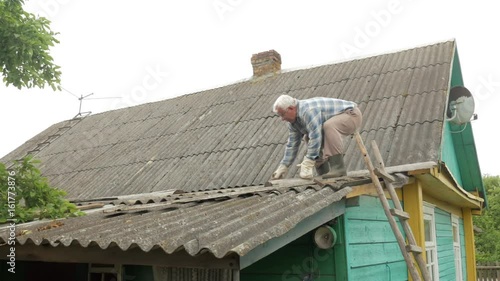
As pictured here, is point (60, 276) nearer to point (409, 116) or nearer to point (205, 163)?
point (205, 163)

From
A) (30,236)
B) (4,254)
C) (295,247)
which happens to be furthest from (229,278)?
(4,254)

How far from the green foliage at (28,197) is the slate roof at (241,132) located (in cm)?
249

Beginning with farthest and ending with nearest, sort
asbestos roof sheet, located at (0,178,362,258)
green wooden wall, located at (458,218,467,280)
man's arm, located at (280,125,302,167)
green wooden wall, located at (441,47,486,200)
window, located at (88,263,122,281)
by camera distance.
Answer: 1. green wooden wall, located at (458,218,467,280)
2. green wooden wall, located at (441,47,486,200)
3. window, located at (88,263,122,281)
4. man's arm, located at (280,125,302,167)
5. asbestos roof sheet, located at (0,178,362,258)

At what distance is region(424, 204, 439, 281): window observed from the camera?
6.45 metres

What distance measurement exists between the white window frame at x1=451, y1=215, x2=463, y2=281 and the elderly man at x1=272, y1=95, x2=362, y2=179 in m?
5.85

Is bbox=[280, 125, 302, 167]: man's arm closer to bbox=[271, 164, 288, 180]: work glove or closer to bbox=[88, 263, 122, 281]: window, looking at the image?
bbox=[271, 164, 288, 180]: work glove

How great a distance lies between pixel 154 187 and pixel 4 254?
380 cm

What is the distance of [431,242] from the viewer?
6.56 m

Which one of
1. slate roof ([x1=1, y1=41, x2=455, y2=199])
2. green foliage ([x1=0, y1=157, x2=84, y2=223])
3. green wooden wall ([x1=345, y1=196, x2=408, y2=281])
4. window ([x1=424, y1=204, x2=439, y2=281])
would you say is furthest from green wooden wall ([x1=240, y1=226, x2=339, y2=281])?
window ([x1=424, y1=204, x2=439, y2=281])

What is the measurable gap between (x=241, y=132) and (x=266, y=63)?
351 centimetres

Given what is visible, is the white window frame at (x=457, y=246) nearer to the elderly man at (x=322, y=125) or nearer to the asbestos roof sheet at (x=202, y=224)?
the elderly man at (x=322, y=125)

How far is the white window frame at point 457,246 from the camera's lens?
29.9 feet

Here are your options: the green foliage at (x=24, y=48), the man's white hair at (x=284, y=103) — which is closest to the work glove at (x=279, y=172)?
the man's white hair at (x=284, y=103)

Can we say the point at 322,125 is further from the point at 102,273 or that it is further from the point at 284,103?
the point at 102,273
